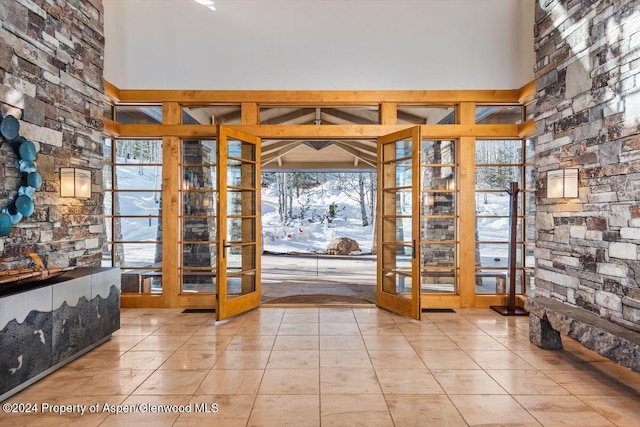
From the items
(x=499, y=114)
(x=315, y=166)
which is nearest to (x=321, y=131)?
(x=499, y=114)

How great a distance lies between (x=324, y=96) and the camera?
4699mm

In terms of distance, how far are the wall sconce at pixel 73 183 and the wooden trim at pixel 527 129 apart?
204 inches

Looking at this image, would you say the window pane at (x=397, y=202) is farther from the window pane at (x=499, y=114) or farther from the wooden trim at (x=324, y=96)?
the window pane at (x=499, y=114)

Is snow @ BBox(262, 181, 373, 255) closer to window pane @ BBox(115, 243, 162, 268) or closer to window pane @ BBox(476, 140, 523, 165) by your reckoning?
window pane @ BBox(115, 243, 162, 268)

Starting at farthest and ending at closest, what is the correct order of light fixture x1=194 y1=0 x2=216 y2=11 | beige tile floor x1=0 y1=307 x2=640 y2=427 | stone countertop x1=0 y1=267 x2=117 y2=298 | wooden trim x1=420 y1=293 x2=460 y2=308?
wooden trim x1=420 y1=293 x2=460 y2=308 → light fixture x1=194 y1=0 x2=216 y2=11 → stone countertop x1=0 y1=267 x2=117 y2=298 → beige tile floor x1=0 y1=307 x2=640 y2=427

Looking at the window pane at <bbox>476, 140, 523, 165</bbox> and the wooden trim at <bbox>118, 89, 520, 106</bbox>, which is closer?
the wooden trim at <bbox>118, 89, 520, 106</bbox>

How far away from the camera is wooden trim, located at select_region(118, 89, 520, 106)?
185 inches

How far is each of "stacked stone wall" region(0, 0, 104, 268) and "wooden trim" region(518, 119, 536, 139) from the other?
17.3ft

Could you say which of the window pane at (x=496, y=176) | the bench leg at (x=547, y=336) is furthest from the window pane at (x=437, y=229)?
the bench leg at (x=547, y=336)

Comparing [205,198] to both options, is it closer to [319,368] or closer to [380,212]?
[380,212]

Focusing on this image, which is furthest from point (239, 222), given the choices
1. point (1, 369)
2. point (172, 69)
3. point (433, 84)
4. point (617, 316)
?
point (617, 316)

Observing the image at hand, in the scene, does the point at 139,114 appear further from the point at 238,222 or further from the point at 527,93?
the point at 527,93

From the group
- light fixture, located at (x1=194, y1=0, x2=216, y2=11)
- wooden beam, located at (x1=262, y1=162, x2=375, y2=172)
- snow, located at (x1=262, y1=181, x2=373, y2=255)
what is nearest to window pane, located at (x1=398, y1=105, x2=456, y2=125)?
light fixture, located at (x1=194, y1=0, x2=216, y2=11)

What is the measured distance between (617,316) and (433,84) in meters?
3.28
